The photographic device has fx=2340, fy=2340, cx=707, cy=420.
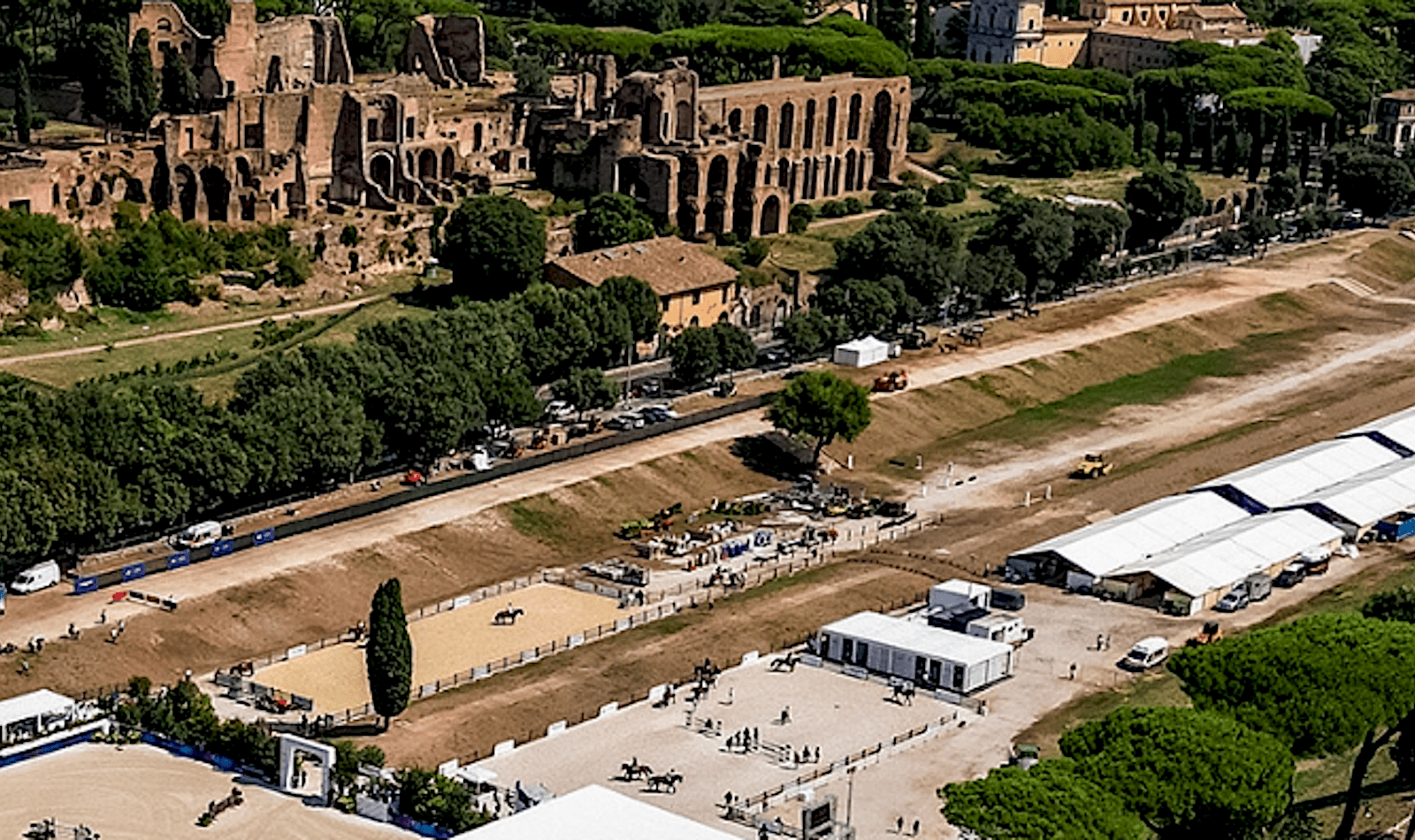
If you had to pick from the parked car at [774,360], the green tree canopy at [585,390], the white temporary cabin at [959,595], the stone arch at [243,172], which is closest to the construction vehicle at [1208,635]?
the white temporary cabin at [959,595]

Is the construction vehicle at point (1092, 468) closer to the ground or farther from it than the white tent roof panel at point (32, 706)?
closer to the ground

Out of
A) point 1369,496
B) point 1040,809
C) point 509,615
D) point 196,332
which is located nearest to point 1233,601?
point 1369,496

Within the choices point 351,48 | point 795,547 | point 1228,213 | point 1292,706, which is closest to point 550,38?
point 351,48

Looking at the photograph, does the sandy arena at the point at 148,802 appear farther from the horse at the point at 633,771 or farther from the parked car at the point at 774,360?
the parked car at the point at 774,360

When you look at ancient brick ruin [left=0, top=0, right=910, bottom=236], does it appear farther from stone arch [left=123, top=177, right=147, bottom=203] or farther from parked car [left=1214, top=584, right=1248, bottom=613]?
parked car [left=1214, top=584, right=1248, bottom=613]

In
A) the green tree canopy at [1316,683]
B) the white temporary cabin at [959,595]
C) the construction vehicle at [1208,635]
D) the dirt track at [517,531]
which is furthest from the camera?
the white temporary cabin at [959,595]

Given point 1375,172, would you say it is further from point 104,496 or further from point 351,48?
point 104,496
